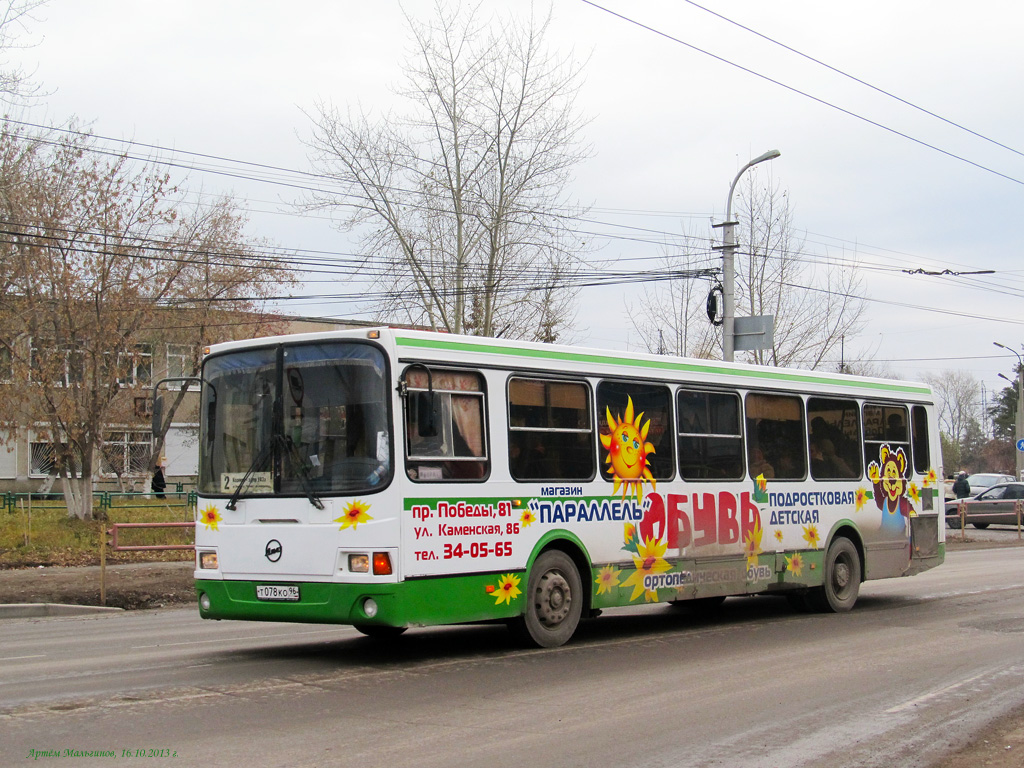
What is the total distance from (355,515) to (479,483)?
126cm

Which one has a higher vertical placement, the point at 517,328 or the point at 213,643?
the point at 517,328

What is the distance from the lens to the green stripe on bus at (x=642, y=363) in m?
10.2

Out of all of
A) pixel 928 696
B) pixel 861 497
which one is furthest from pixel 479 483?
pixel 861 497

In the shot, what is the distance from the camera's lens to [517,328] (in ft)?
103

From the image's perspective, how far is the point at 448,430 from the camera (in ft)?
33.1

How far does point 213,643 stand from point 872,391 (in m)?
9.23

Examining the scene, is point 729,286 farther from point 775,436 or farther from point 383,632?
point 383,632

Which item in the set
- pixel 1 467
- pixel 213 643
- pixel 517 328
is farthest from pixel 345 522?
pixel 1 467

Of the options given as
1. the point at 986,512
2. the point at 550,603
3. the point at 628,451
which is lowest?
the point at 986,512

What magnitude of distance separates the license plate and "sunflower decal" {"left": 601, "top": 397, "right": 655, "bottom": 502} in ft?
11.5

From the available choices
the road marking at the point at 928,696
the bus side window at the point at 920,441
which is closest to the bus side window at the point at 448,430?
the road marking at the point at 928,696

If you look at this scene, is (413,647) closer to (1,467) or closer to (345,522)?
(345,522)

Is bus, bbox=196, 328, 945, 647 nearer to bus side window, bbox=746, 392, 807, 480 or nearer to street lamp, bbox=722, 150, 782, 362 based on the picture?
bus side window, bbox=746, 392, 807, 480

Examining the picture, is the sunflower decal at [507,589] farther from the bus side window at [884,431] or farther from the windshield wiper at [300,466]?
the bus side window at [884,431]
